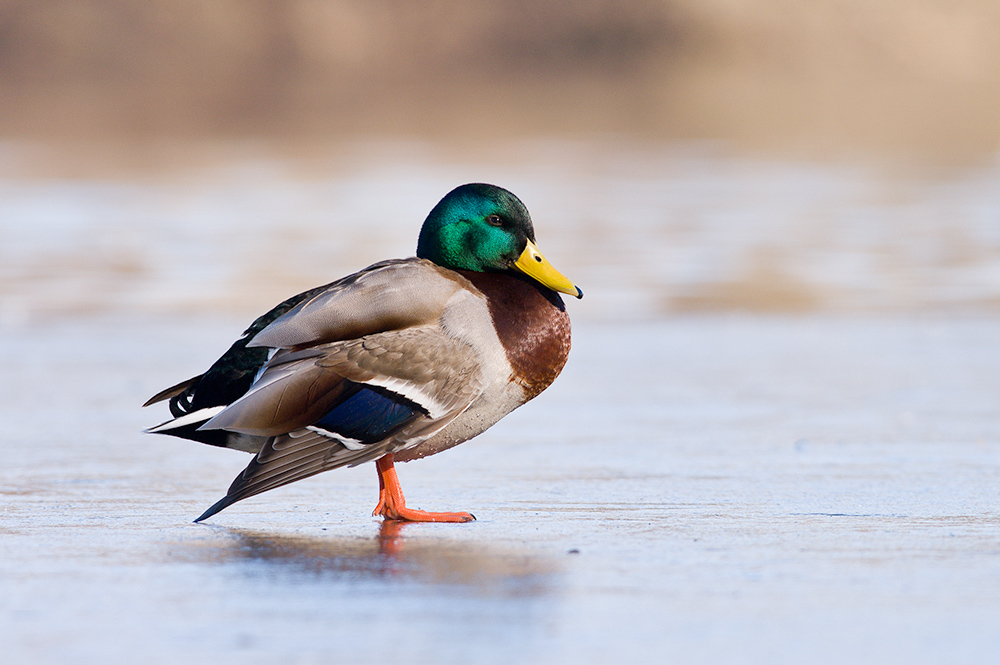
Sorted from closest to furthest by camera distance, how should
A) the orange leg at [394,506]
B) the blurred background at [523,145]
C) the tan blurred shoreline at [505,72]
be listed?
the orange leg at [394,506] → the blurred background at [523,145] → the tan blurred shoreline at [505,72]

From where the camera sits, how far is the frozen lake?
345cm

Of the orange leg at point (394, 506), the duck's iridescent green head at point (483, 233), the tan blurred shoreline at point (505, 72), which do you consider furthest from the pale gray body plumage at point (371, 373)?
the tan blurred shoreline at point (505, 72)

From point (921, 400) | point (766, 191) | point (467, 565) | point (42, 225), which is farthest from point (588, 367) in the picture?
point (766, 191)

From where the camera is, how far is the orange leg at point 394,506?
462 centimetres

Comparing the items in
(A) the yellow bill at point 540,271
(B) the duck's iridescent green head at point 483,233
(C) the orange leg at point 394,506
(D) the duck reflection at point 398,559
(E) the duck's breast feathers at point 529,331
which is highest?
(B) the duck's iridescent green head at point 483,233

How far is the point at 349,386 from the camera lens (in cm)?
453

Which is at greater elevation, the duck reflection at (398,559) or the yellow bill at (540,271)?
the yellow bill at (540,271)

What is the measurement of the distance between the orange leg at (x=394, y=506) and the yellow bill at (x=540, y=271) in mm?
677

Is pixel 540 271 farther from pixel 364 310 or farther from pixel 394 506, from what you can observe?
pixel 394 506

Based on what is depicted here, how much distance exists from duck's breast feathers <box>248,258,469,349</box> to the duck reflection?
547 millimetres

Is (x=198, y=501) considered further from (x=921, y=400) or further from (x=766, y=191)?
(x=766, y=191)

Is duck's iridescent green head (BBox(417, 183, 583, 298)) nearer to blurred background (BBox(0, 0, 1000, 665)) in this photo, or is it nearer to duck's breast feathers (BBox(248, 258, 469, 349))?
duck's breast feathers (BBox(248, 258, 469, 349))

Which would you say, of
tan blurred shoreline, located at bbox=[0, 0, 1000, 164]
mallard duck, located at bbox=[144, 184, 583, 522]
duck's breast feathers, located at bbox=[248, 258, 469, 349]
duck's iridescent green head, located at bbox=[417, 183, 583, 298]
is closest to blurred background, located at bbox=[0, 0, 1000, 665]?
mallard duck, located at bbox=[144, 184, 583, 522]

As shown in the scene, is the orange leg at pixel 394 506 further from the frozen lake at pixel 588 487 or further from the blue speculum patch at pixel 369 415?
the blue speculum patch at pixel 369 415
